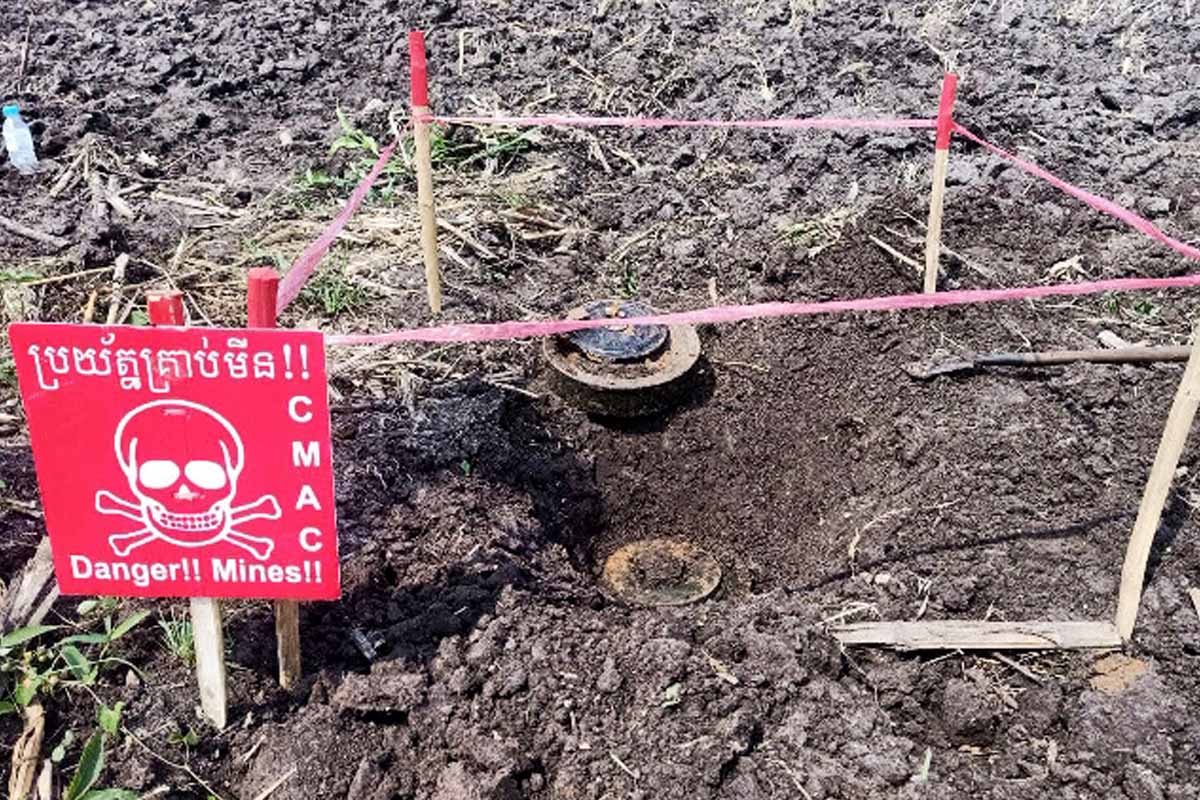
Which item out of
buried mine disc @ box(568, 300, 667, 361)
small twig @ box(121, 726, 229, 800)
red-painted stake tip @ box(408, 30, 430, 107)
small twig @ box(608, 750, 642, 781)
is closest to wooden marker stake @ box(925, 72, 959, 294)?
buried mine disc @ box(568, 300, 667, 361)

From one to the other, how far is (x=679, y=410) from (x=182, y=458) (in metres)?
2.41

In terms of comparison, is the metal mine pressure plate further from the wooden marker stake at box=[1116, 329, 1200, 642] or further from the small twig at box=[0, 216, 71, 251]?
the small twig at box=[0, 216, 71, 251]

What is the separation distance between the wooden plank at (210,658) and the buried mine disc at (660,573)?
1.55 metres

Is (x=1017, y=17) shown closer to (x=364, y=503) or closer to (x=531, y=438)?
(x=531, y=438)

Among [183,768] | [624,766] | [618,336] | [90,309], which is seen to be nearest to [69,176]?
[90,309]

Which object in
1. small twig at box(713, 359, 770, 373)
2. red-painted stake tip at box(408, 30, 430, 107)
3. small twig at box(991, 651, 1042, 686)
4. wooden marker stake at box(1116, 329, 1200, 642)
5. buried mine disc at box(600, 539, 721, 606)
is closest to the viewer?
wooden marker stake at box(1116, 329, 1200, 642)

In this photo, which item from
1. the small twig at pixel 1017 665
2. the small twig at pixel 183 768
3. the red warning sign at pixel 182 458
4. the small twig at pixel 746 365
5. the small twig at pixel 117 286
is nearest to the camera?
the red warning sign at pixel 182 458

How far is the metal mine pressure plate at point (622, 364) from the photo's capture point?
428cm

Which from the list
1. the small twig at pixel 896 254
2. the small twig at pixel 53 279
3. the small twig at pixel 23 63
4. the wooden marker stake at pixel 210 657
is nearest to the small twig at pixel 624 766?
the wooden marker stake at pixel 210 657

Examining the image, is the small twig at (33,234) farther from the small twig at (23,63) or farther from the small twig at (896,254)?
the small twig at (896,254)

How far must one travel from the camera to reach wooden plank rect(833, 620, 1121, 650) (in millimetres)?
3023

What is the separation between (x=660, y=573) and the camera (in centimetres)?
399

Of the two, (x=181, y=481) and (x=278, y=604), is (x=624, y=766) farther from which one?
(x=181, y=481)

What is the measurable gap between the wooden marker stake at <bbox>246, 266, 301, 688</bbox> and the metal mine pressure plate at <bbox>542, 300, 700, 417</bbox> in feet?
5.63
